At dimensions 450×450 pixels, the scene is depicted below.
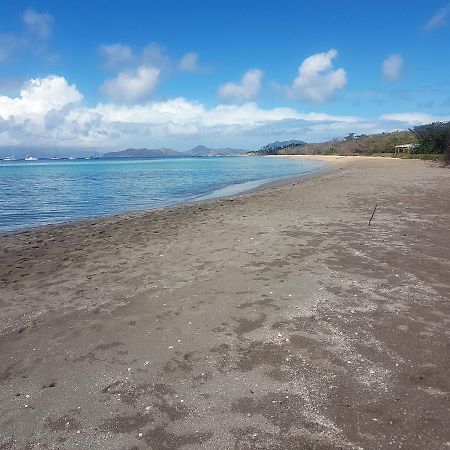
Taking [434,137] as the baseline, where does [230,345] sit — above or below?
below

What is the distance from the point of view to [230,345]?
567 cm

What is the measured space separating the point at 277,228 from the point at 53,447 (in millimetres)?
10604

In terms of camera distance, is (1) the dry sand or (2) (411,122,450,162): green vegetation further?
(2) (411,122,450,162): green vegetation

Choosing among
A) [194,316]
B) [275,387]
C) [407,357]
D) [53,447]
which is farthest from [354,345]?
[53,447]

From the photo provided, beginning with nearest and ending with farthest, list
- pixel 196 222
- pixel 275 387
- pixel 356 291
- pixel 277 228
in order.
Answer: pixel 275 387
pixel 356 291
pixel 277 228
pixel 196 222

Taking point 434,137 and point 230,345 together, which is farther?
point 434,137

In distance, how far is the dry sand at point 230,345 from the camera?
4.00 m

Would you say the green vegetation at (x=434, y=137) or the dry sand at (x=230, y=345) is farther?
the green vegetation at (x=434, y=137)

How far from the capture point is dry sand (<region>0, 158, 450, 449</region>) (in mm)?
4004

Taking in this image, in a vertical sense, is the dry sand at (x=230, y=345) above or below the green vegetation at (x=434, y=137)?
below

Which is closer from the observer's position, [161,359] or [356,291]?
[161,359]

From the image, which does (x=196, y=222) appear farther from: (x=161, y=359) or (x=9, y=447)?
(x=9, y=447)

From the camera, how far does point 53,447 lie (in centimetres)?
386

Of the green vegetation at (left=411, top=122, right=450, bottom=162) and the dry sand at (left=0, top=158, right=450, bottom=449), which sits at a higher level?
the green vegetation at (left=411, top=122, right=450, bottom=162)
